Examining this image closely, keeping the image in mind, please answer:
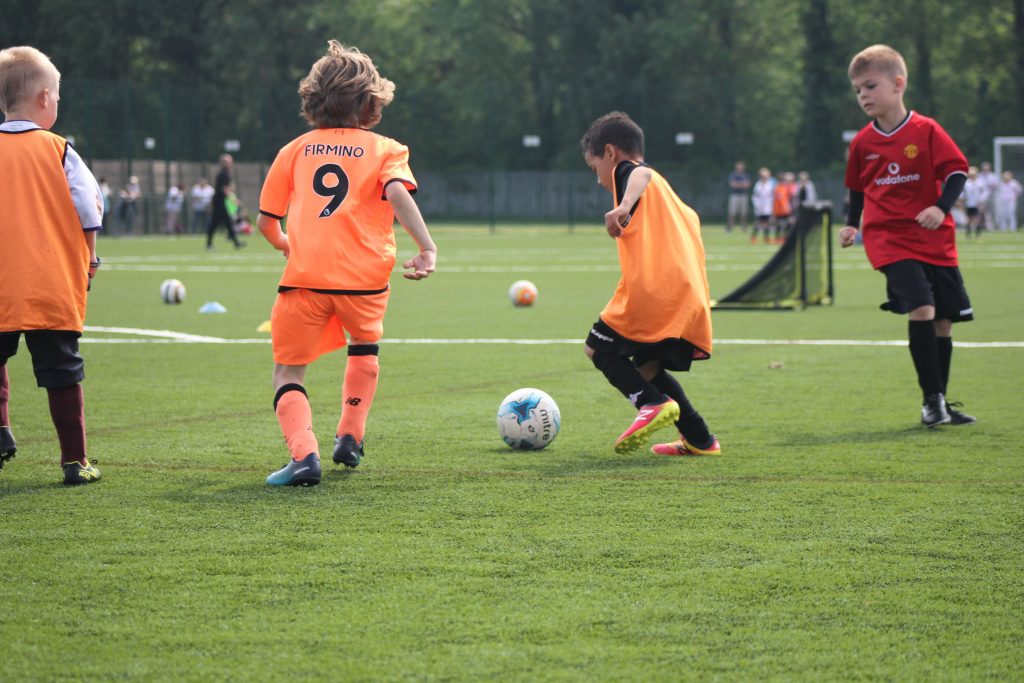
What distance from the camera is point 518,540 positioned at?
4.77 metres

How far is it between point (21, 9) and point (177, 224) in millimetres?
22826

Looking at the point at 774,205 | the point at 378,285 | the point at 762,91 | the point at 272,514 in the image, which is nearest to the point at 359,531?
the point at 272,514

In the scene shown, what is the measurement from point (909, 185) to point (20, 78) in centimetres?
455

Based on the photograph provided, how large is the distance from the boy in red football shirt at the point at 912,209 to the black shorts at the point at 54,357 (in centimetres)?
406

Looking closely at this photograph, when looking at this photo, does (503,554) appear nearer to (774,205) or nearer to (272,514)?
(272,514)

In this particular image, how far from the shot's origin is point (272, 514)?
5203mm

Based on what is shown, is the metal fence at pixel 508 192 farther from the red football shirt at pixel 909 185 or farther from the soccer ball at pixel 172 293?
the red football shirt at pixel 909 185

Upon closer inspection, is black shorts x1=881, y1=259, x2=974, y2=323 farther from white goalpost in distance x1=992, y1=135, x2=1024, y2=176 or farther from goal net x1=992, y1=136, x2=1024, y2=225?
white goalpost in distance x1=992, y1=135, x2=1024, y2=176

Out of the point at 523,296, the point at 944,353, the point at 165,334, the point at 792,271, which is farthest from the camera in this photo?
the point at 523,296

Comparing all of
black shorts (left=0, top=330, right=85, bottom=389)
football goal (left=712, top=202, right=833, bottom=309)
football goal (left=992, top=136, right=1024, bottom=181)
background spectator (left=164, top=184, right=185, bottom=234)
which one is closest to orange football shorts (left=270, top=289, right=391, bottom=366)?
black shorts (left=0, top=330, right=85, bottom=389)

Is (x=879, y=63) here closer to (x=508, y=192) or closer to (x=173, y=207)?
(x=173, y=207)

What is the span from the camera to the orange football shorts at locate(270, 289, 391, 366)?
231 inches

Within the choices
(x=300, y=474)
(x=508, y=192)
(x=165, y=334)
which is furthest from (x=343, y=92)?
(x=508, y=192)

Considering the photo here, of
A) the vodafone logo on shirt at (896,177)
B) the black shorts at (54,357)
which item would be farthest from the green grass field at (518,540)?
the vodafone logo on shirt at (896,177)
